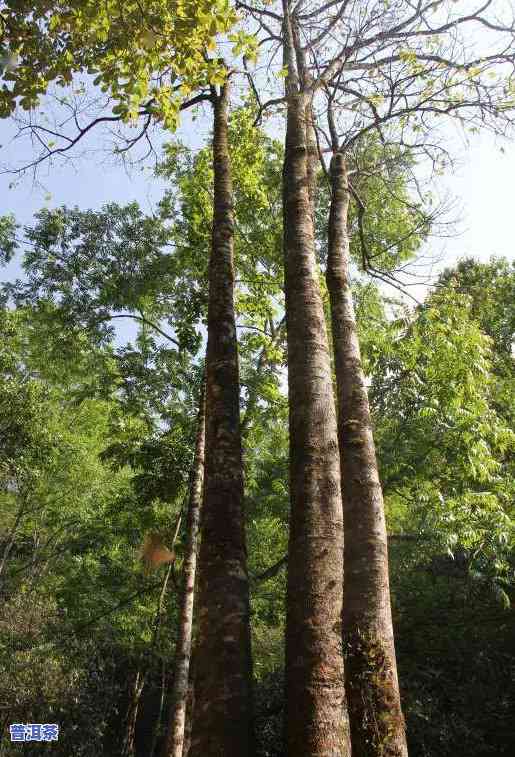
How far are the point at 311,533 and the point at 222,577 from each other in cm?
49

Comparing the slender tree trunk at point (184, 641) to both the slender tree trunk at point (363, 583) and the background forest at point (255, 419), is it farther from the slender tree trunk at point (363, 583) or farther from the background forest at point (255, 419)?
the slender tree trunk at point (363, 583)

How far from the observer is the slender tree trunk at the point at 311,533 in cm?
200

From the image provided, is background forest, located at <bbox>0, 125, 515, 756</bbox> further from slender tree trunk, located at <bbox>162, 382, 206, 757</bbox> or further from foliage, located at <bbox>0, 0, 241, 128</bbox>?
foliage, located at <bbox>0, 0, 241, 128</bbox>

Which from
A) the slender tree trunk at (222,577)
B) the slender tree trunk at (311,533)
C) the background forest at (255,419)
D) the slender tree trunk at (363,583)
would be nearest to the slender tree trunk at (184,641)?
the background forest at (255,419)

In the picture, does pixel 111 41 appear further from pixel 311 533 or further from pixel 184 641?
pixel 184 641

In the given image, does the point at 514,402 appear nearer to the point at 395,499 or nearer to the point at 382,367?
the point at 395,499

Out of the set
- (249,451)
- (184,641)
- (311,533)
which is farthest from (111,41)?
(249,451)

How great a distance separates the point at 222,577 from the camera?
7.98ft

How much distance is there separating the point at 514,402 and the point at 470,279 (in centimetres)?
693

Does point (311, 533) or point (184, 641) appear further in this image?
point (184, 641)

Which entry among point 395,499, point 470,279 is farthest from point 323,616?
point 470,279

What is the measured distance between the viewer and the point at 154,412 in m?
10.6

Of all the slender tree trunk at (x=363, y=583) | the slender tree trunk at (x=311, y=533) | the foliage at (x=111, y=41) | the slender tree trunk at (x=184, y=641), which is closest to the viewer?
the slender tree trunk at (x=311, y=533)

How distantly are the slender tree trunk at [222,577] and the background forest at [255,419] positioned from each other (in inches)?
0.5
